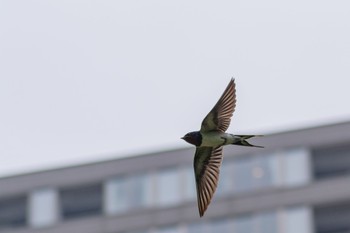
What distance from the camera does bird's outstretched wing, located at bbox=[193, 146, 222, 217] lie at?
12086 millimetres

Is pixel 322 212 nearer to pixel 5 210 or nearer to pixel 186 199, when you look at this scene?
pixel 186 199

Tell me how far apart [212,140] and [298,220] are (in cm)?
2500

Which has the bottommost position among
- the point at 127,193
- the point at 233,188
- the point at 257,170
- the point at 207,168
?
the point at 127,193

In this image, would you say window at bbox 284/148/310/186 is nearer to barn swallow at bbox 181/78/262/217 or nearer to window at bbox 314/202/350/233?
window at bbox 314/202/350/233

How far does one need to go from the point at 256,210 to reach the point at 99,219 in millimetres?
5238

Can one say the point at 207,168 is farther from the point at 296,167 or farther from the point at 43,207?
the point at 43,207

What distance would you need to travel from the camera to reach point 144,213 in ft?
127

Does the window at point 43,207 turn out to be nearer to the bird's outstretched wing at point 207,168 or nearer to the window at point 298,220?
the window at point 298,220

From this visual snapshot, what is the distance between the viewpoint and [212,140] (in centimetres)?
1137

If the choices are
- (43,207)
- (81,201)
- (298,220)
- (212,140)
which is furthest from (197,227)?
(212,140)

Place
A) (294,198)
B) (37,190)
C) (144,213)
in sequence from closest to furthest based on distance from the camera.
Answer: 1. (294,198)
2. (144,213)
3. (37,190)

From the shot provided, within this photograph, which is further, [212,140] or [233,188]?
[233,188]

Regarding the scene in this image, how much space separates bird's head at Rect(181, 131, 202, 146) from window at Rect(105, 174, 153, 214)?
2728cm

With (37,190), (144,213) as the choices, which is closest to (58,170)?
(37,190)
